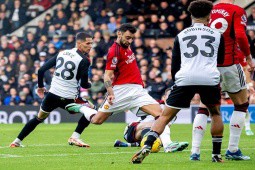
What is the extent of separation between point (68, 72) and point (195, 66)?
441cm

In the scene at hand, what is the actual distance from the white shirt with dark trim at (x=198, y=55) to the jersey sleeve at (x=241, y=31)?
803mm

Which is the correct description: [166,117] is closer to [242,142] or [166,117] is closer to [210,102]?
[210,102]

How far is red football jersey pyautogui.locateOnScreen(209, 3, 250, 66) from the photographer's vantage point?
10.4 metres

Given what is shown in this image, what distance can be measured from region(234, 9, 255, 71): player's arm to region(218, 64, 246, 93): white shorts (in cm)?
19

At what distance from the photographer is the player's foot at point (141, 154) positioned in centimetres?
942

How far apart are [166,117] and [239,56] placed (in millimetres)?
1652

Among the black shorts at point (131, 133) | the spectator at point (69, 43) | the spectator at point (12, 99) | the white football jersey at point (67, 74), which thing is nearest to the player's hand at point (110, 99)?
the black shorts at point (131, 133)

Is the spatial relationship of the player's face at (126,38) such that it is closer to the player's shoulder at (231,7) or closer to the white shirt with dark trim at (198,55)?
the player's shoulder at (231,7)

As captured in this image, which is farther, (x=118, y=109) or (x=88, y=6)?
(x=88, y=6)

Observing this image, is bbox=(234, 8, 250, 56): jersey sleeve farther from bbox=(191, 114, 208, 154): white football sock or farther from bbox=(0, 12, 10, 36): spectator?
bbox=(0, 12, 10, 36): spectator

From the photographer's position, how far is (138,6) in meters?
28.2

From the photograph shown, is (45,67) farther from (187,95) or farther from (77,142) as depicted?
(187,95)

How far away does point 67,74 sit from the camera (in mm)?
13469

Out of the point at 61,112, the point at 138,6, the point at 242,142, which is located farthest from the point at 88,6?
the point at 242,142
